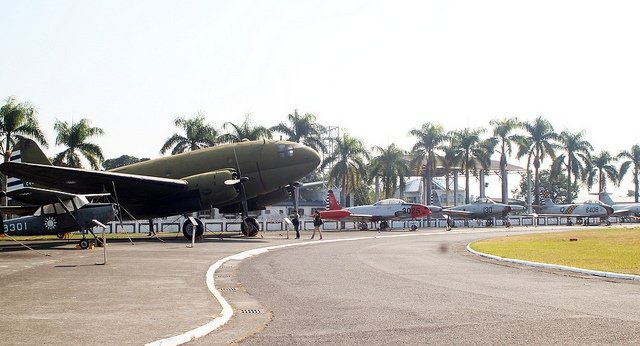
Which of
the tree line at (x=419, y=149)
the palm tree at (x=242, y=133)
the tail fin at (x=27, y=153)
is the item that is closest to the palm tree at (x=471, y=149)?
the tree line at (x=419, y=149)

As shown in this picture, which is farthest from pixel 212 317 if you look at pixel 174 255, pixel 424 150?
pixel 424 150

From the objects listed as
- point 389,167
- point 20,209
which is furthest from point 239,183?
point 389,167

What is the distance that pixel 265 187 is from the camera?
39.6 meters

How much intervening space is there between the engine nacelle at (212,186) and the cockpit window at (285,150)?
3.40 metres

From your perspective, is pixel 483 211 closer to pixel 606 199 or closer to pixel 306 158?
pixel 606 199

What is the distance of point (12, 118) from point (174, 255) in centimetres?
3920

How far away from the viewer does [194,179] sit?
1451 inches

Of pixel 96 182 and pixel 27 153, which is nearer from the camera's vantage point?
pixel 96 182

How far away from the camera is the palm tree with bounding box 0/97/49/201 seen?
5744cm

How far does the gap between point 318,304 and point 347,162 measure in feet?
248

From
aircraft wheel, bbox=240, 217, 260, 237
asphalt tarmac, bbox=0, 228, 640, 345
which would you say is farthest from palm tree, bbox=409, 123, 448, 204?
asphalt tarmac, bbox=0, 228, 640, 345

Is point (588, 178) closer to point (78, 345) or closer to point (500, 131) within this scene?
point (500, 131)

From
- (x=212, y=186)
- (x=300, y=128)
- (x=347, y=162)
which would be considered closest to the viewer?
(x=212, y=186)

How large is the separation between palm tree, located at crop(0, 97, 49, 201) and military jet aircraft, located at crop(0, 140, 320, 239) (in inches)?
862
